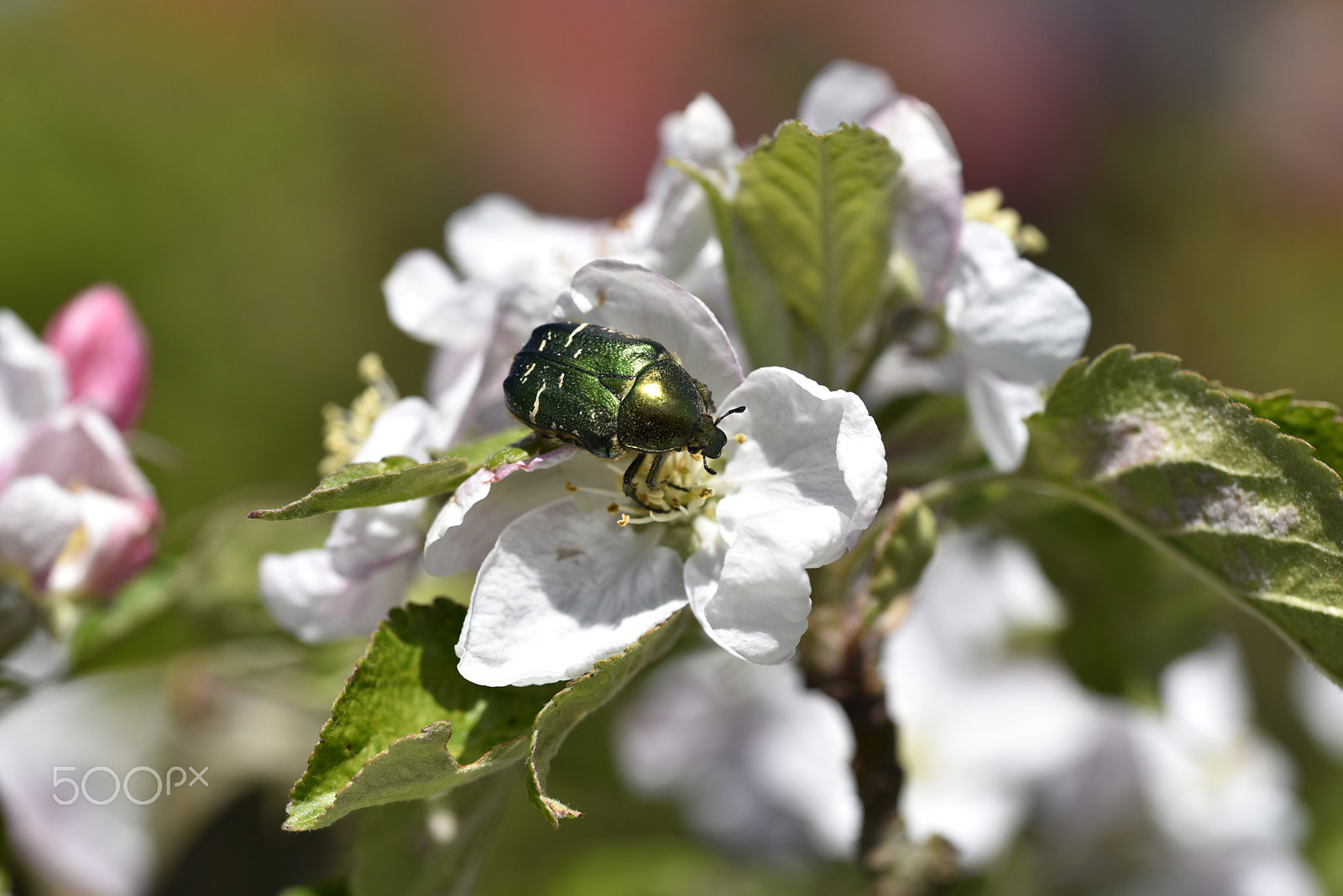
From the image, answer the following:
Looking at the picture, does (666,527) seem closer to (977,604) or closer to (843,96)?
(843,96)

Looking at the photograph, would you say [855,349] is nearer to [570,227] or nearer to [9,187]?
[570,227]

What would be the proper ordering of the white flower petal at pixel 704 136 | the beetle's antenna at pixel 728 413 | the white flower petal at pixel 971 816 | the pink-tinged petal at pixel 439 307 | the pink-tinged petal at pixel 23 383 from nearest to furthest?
the beetle's antenna at pixel 728 413 → the white flower petal at pixel 704 136 → the pink-tinged petal at pixel 439 307 → the pink-tinged petal at pixel 23 383 → the white flower petal at pixel 971 816

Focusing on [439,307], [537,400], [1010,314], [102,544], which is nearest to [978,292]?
[1010,314]

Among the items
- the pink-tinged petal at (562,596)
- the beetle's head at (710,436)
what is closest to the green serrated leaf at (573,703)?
the pink-tinged petal at (562,596)

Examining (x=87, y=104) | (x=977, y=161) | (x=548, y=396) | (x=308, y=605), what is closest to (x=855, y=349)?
(x=548, y=396)

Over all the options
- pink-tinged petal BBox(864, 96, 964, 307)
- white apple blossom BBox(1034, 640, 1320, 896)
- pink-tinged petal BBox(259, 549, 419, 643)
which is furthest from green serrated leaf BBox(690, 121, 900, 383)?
white apple blossom BBox(1034, 640, 1320, 896)

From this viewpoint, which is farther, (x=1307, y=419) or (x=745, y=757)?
(x=745, y=757)

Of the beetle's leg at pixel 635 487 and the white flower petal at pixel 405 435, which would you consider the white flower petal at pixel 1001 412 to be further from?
the white flower petal at pixel 405 435
